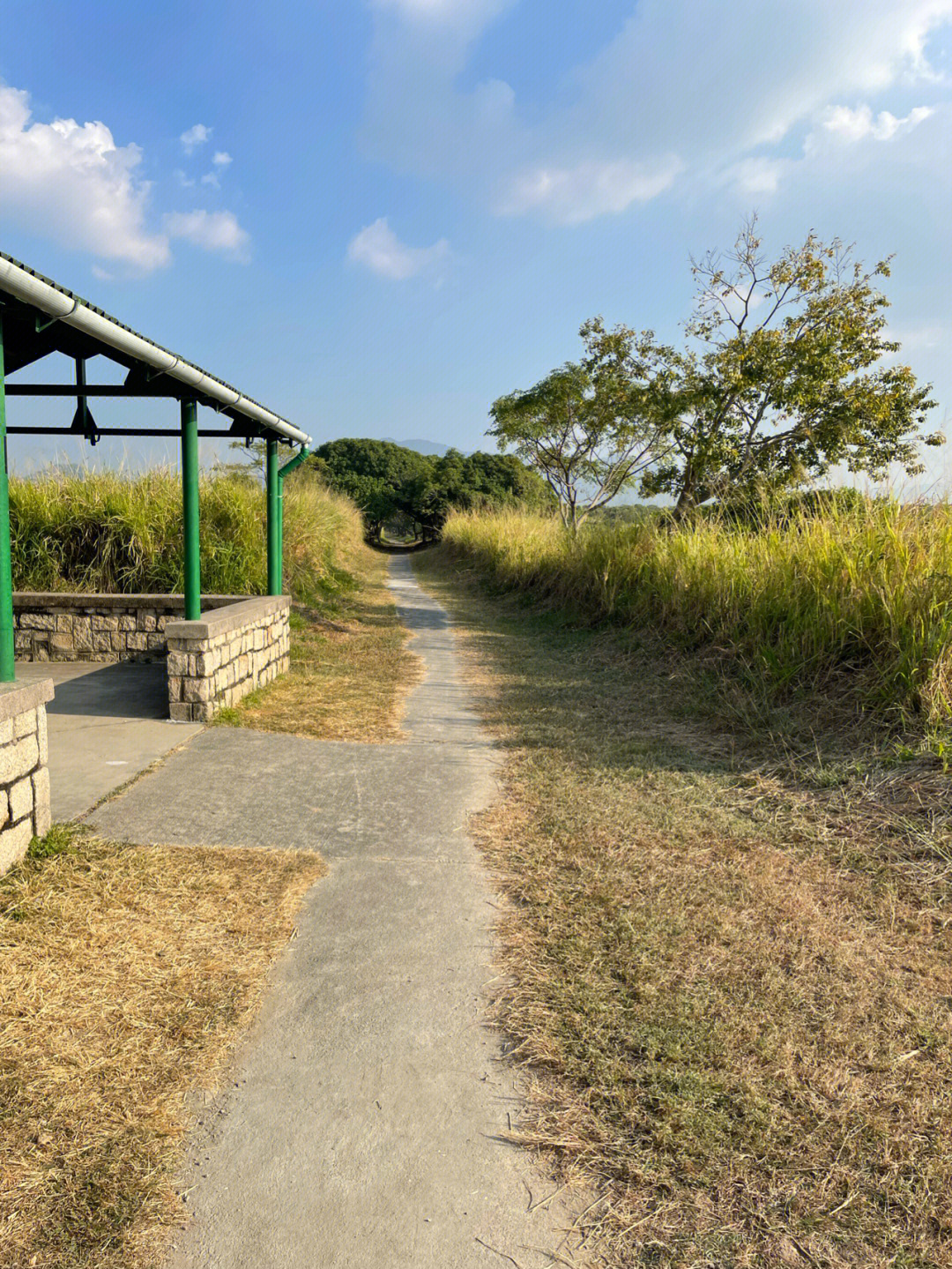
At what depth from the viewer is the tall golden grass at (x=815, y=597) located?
461 centimetres

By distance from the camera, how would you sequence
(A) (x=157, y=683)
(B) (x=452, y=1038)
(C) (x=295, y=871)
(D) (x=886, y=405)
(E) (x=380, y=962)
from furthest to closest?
(D) (x=886, y=405), (A) (x=157, y=683), (C) (x=295, y=871), (E) (x=380, y=962), (B) (x=452, y=1038)

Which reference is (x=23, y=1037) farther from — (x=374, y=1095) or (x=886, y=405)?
(x=886, y=405)

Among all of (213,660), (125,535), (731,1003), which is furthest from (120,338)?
(125,535)

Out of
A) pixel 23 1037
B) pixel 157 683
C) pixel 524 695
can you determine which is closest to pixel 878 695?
pixel 524 695

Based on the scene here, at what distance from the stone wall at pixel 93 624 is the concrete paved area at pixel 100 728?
0.13 m

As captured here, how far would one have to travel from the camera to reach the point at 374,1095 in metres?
1.98

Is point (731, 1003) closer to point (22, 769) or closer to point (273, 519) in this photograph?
point (22, 769)

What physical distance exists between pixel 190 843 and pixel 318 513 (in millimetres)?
11034

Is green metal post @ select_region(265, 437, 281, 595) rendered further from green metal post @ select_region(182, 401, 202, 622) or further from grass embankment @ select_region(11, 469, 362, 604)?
green metal post @ select_region(182, 401, 202, 622)

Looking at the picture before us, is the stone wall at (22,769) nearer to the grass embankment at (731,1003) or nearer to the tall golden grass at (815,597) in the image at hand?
the grass embankment at (731,1003)

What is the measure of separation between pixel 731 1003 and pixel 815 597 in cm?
412

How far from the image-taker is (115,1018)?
7.22 feet

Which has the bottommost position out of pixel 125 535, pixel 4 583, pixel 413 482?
pixel 4 583

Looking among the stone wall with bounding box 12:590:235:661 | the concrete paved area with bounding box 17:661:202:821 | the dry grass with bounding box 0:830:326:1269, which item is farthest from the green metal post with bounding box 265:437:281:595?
the dry grass with bounding box 0:830:326:1269
